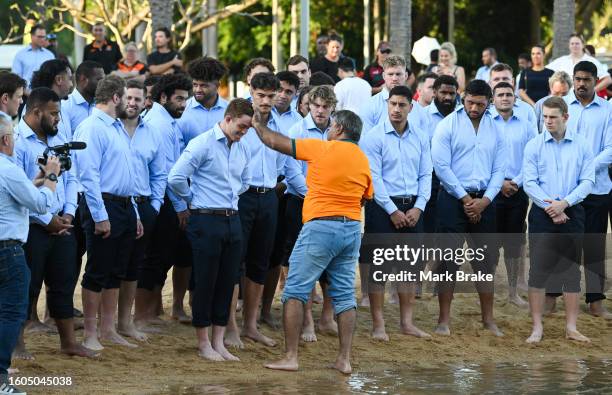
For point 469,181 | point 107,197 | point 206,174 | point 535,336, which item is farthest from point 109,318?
point 535,336

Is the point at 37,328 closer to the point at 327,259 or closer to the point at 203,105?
the point at 203,105

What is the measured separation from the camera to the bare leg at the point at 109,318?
10453 millimetres

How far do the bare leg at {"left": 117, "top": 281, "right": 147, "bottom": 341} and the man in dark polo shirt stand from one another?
27.0ft

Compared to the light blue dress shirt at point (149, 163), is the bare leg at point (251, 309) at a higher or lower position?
lower

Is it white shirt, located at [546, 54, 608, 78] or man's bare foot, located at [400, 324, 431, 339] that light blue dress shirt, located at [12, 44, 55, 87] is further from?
man's bare foot, located at [400, 324, 431, 339]

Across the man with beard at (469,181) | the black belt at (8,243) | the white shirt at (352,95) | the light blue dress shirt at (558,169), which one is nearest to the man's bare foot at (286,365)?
the man with beard at (469,181)

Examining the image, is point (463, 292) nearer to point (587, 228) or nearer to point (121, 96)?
point (587, 228)

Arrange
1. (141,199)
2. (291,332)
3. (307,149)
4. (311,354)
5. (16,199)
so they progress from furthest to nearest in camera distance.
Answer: (311,354) → (141,199) → (291,332) → (307,149) → (16,199)

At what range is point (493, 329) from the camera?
11.9 meters

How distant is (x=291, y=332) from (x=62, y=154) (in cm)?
238

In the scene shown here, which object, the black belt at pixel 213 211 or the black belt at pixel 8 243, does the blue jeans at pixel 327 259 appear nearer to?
the black belt at pixel 213 211

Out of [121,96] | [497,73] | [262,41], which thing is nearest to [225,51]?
[262,41]

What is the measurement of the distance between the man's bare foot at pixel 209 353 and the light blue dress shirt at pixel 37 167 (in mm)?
1637

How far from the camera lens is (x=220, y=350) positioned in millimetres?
10375
